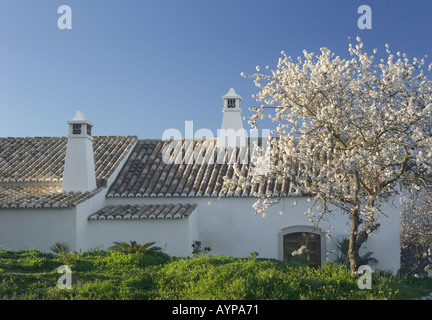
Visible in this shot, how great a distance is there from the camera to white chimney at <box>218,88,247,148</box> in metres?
21.1

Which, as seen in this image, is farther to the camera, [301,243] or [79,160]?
[79,160]

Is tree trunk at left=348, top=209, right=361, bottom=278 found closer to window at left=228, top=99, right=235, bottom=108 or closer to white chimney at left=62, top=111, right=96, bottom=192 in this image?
white chimney at left=62, top=111, right=96, bottom=192

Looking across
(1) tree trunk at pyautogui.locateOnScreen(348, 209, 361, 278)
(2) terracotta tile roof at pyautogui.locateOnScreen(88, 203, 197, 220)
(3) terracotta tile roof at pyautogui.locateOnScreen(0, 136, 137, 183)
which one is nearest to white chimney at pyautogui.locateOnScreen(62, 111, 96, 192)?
(3) terracotta tile roof at pyautogui.locateOnScreen(0, 136, 137, 183)

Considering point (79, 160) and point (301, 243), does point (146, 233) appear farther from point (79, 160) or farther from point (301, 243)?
point (301, 243)

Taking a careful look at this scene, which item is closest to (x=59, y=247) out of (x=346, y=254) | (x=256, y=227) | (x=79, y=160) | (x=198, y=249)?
(x=79, y=160)

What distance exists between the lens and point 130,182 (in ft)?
62.5

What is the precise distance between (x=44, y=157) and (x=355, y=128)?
15470mm

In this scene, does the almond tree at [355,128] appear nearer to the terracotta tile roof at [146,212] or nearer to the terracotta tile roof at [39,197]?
the terracotta tile roof at [146,212]

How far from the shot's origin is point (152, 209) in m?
17.0

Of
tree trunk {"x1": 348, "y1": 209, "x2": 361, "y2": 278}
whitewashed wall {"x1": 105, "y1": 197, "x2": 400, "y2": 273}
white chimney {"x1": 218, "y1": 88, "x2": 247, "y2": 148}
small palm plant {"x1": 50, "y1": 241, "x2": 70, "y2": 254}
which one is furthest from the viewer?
white chimney {"x1": 218, "y1": 88, "x2": 247, "y2": 148}

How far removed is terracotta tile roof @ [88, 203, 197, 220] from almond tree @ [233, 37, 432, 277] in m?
6.05

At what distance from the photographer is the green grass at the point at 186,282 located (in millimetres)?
9422
